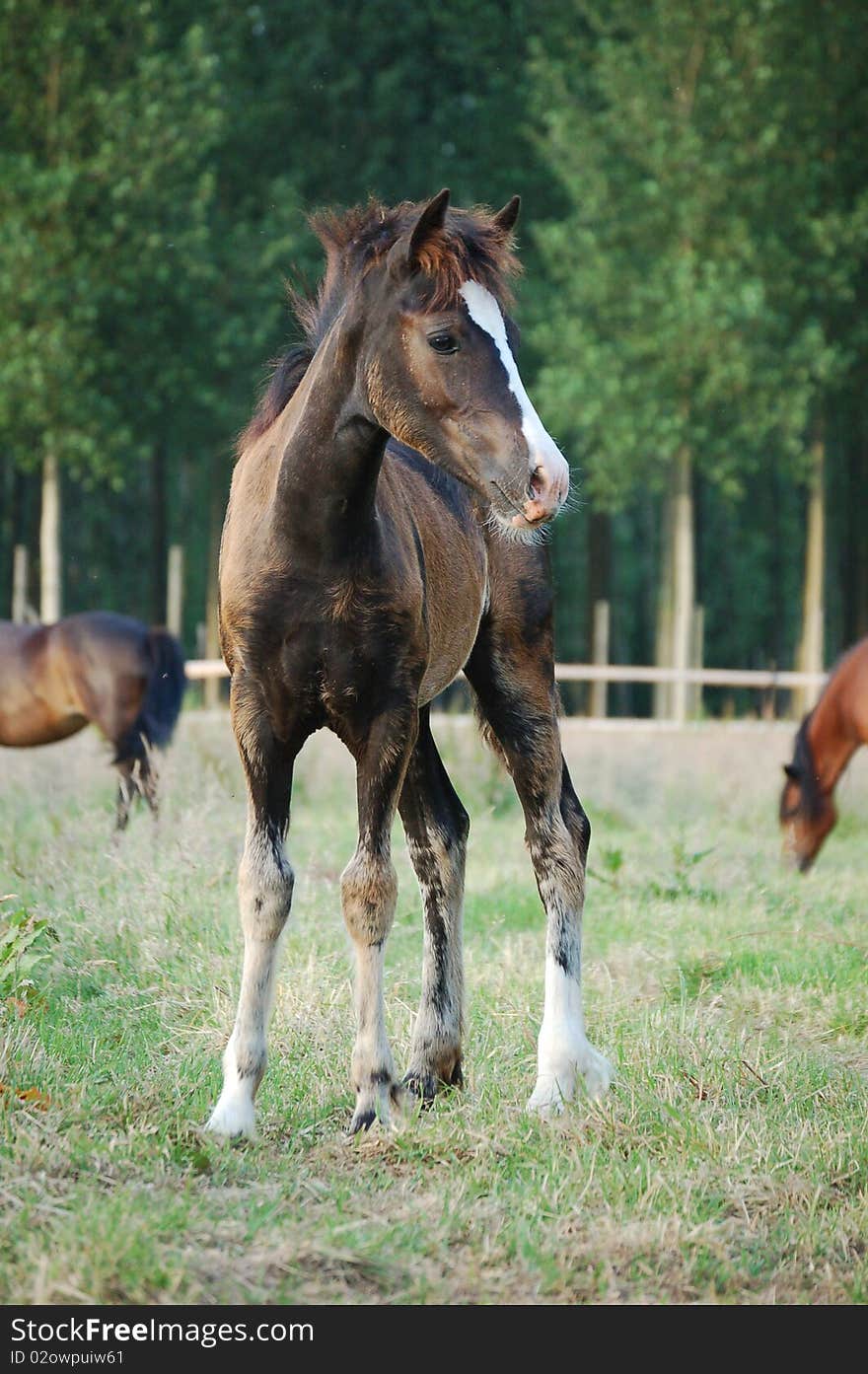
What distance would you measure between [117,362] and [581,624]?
16.9 metres

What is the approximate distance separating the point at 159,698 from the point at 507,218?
314 inches

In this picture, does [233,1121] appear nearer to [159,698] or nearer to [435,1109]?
[435,1109]

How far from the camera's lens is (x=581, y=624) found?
34406mm

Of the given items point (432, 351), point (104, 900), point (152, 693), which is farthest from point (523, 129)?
point (432, 351)

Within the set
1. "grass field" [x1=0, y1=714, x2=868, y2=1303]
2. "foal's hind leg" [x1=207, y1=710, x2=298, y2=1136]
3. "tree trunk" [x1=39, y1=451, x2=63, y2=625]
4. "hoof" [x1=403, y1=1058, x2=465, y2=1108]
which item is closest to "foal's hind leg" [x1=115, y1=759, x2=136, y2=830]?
"grass field" [x1=0, y1=714, x2=868, y2=1303]

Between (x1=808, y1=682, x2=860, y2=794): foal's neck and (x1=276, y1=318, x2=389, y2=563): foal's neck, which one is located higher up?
(x1=276, y1=318, x2=389, y2=563): foal's neck

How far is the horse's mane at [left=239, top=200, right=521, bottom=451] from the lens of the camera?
12.8ft

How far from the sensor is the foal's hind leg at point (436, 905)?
4695mm

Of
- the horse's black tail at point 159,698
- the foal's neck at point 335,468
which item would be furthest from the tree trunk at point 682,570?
the foal's neck at point 335,468

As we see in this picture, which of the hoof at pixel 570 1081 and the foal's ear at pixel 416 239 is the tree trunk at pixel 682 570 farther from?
the foal's ear at pixel 416 239

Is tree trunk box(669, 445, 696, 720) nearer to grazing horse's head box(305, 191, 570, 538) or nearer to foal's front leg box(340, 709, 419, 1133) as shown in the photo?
foal's front leg box(340, 709, 419, 1133)

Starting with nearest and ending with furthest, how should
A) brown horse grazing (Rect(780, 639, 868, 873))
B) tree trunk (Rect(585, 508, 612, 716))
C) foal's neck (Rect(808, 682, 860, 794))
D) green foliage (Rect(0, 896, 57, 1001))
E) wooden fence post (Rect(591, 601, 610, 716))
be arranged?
green foliage (Rect(0, 896, 57, 1001)) → brown horse grazing (Rect(780, 639, 868, 873)) → foal's neck (Rect(808, 682, 860, 794)) → wooden fence post (Rect(591, 601, 610, 716)) → tree trunk (Rect(585, 508, 612, 716))

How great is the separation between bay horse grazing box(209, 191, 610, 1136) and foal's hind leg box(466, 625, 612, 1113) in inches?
1.5

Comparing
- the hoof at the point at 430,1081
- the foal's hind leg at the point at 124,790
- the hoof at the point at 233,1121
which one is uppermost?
the foal's hind leg at the point at 124,790
